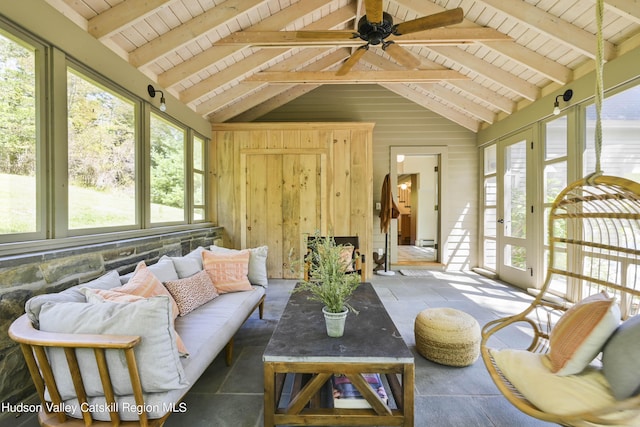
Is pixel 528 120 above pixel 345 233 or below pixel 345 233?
above

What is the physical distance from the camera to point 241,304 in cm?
231

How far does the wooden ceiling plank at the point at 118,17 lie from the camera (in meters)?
2.30

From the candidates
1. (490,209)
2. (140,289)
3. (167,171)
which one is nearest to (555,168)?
(490,209)

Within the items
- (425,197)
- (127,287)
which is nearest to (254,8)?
(127,287)

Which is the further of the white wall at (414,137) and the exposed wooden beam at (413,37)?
the white wall at (414,137)

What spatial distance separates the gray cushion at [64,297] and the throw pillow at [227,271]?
84 centimetres

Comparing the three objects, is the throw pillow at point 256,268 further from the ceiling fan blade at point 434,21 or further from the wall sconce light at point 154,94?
the ceiling fan blade at point 434,21

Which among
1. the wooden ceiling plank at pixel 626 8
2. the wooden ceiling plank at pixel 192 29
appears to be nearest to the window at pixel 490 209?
the wooden ceiling plank at pixel 626 8

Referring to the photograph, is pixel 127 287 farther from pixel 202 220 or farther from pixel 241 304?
pixel 202 220

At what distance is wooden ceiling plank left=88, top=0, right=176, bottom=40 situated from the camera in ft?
7.55

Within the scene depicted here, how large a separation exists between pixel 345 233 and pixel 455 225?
2366mm

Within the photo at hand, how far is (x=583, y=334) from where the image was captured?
1.31m

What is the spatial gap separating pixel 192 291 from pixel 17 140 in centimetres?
151

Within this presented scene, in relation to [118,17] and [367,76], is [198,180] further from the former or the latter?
[367,76]
